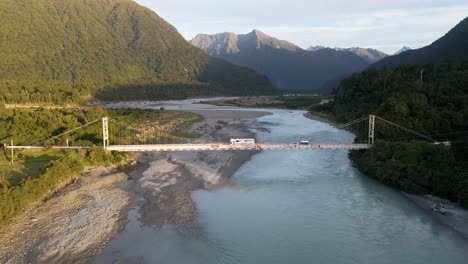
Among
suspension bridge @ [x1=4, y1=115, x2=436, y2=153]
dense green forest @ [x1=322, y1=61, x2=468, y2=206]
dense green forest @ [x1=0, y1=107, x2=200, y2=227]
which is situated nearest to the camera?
dense green forest @ [x1=0, y1=107, x2=200, y2=227]

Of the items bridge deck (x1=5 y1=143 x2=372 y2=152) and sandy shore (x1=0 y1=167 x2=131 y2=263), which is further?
bridge deck (x1=5 y1=143 x2=372 y2=152)

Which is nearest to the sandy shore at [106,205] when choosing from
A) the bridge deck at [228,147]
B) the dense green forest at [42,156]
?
the dense green forest at [42,156]

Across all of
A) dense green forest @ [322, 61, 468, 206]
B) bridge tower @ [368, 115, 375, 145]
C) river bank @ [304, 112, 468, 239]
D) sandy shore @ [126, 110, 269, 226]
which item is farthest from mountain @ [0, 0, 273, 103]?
river bank @ [304, 112, 468, 239]

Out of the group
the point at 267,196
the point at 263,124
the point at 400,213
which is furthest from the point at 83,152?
the point at 263,124

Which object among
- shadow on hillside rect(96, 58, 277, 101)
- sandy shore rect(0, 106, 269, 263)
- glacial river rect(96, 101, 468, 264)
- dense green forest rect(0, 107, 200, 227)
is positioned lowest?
glacial river rect(96, 101, 468, 264)

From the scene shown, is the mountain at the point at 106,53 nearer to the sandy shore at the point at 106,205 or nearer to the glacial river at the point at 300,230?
the sandy shore at the point at 106,205

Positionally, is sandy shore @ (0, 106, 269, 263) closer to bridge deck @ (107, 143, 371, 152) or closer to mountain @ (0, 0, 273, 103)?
bridge deck @ (107, 143, 371, 152)
